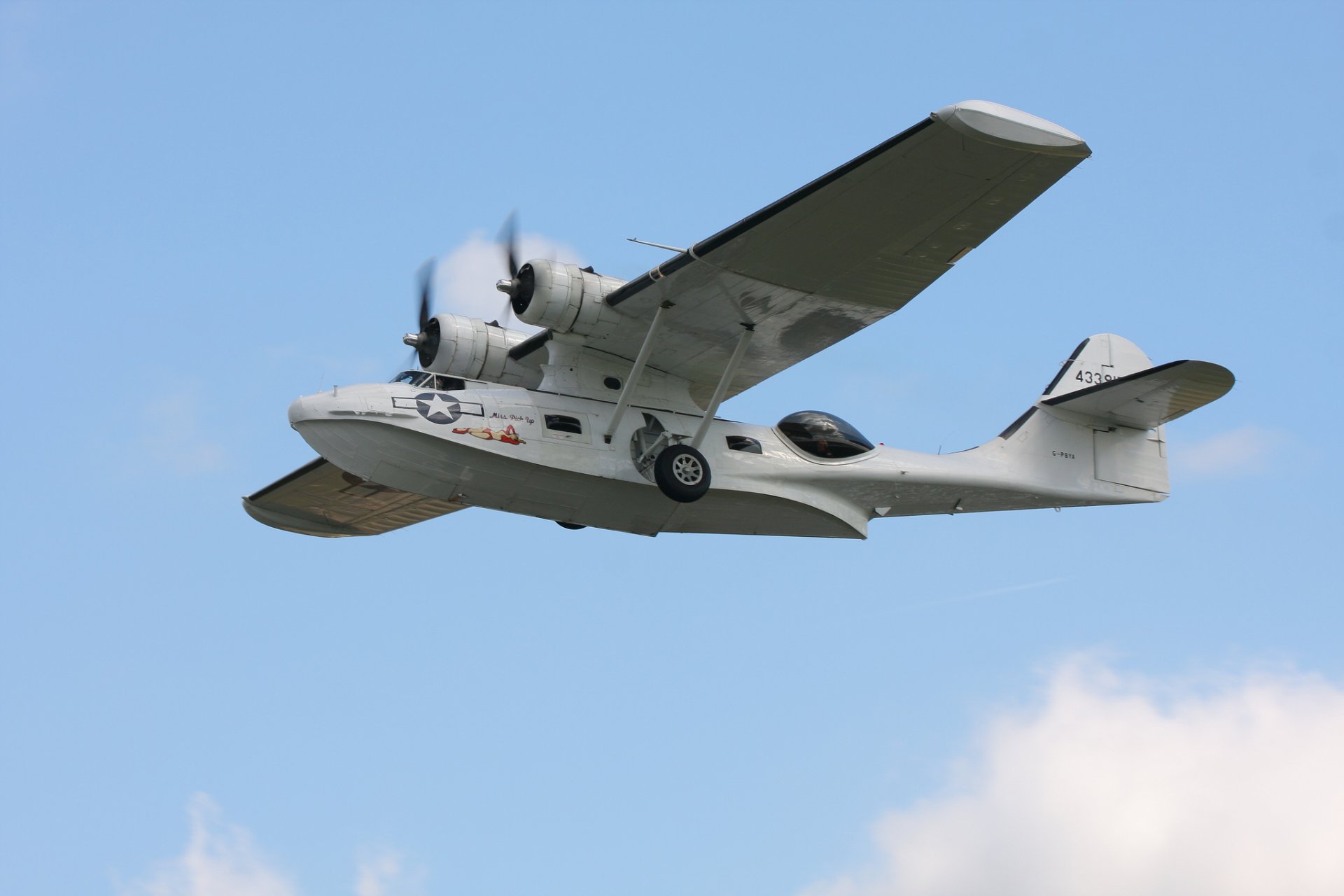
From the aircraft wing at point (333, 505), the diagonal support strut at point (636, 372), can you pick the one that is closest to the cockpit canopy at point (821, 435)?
the diagonal support strut at point (636, 372)

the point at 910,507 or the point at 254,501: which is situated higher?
the point at 254,501

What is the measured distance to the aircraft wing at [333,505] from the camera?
1847cm

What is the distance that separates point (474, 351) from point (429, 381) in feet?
8.39

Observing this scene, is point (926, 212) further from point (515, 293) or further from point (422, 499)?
point (422, 499)

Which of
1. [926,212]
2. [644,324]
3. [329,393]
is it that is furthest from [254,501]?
[926,212]

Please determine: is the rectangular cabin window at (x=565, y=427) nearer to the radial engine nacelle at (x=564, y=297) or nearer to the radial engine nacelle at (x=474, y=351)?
the radial engine nacelle at (x=564, y=297)

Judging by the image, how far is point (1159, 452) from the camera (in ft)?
61.7

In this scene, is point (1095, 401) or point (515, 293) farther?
point (1095, 401)

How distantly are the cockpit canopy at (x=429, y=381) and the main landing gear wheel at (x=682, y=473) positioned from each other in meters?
2.07

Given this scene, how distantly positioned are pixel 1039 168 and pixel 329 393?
6718mm

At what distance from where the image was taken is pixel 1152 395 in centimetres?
1789

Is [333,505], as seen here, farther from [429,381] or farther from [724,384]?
[724,384]

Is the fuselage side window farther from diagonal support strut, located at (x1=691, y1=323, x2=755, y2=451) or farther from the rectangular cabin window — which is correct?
diagonal support strut, located at (x1=691, y1=323, x2=755, y2=451)

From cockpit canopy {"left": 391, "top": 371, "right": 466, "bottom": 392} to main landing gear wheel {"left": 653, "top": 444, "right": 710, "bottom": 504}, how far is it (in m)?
2.07
